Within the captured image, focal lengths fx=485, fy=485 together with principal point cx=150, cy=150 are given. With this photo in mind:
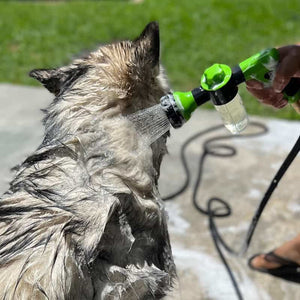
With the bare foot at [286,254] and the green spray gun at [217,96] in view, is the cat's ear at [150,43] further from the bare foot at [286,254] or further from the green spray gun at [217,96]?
the bare foot at [286,254]

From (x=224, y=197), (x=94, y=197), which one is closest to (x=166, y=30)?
(x=224, y=197)

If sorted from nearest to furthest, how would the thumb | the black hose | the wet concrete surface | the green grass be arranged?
the thumb, the black hose, the wet concrete surface, the green grass

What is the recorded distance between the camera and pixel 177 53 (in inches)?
288

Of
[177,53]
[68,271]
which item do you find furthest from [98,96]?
[177,53]

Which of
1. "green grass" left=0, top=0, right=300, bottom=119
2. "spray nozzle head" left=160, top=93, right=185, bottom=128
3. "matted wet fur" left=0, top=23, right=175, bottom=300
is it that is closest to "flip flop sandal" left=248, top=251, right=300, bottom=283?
"matted wet fur" left=0, top=23, right=175, bottom=300

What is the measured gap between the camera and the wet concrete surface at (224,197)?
290 cm

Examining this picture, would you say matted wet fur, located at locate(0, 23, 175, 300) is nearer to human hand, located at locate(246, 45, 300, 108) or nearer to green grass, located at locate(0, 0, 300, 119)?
human hand, located at locate(246, 45, 300, 108)

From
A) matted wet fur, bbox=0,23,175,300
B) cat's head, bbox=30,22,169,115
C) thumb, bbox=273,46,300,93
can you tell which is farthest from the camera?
thumb, bbox=273,46,300,93

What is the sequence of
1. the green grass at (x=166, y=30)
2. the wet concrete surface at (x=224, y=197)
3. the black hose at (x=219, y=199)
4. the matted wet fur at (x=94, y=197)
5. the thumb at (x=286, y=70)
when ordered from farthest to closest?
the green grass at (x=166, y=30)
the wet concrete surface at (x=224, y=197)
the black hose at (x=219, y=199)
the thumb at (x=286, y=70)
the matted wet fur at (x=94, y=197)

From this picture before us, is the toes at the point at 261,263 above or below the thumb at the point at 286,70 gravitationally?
below

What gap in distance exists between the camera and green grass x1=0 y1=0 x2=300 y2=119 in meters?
7.02

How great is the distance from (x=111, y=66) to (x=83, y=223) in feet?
2.01

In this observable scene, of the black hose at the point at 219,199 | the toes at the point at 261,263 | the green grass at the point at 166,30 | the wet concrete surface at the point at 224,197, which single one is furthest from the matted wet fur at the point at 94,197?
the green grass at the point at 166,30

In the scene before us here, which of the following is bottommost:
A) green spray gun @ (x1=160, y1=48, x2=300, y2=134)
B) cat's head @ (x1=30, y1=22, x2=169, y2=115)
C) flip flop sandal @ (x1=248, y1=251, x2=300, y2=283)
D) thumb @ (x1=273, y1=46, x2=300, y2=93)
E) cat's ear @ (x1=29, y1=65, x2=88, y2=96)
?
flip flop sandal @ (x1=248, y1=251, x2=300, y2=283)
